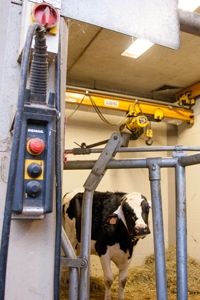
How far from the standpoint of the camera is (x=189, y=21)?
5.03 ft

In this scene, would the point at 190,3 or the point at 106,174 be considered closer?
the point at 190,3

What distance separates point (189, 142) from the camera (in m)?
4.80

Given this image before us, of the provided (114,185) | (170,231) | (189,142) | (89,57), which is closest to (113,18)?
(89,57)

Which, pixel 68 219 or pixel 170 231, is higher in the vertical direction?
pixel 68 219

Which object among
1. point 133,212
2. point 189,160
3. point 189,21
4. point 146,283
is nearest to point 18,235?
point 189,160

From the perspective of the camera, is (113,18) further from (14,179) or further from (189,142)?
(189,142)

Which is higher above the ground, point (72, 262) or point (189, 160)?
point (189, 160)

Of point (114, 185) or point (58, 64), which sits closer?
point (58, 64)

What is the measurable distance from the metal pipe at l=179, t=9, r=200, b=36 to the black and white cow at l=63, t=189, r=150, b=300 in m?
1.68

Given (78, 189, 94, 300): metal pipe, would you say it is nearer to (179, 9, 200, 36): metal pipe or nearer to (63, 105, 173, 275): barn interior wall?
(179, 9, 200, 36): metal pipe

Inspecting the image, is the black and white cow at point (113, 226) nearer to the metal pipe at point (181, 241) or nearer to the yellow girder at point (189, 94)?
the metal pipe at point (181, 241)

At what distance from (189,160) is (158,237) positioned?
0.44 meters

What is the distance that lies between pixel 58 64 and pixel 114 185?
379cm

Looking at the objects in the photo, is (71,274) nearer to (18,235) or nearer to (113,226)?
(18,235)
